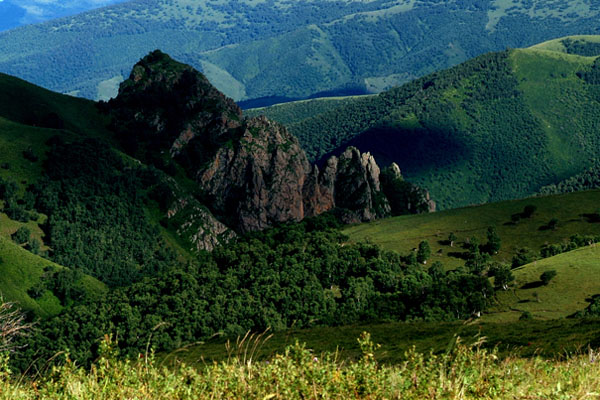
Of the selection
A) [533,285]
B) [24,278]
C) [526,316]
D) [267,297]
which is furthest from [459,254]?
[24,278]

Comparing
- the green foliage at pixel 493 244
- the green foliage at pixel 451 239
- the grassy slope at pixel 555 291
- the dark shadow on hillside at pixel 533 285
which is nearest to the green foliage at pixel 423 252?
the green foliage at pixel 451 239

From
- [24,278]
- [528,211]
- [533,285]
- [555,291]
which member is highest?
[555,291]

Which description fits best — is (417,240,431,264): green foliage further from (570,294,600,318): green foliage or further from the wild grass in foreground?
the wild grass in foreground

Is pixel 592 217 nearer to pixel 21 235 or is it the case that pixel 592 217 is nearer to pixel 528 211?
pixel 528 211

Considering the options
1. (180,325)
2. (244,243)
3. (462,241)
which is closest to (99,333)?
(180,325)

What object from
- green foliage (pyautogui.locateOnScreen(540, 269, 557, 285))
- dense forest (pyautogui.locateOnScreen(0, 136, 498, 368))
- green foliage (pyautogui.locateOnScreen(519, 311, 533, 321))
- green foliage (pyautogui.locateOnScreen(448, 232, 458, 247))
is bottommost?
green foliage (pyautogui.locateOnScreen(448, 232, 458, 247))

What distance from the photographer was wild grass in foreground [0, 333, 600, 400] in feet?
35.2

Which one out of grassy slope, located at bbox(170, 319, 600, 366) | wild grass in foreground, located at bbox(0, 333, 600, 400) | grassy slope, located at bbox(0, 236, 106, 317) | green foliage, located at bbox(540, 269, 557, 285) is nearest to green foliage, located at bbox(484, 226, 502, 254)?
green foliage, located at bbox(540, 269, 557, 285)

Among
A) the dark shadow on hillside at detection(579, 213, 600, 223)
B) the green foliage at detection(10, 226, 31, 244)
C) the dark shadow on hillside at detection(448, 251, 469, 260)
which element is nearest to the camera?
the dark shadow on hillside at detection(448, 251, 469, 260)

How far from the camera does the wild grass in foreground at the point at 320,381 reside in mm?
10719

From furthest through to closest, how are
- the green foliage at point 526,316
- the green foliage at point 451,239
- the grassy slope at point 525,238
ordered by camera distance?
the green foliage at point 451,239 → the grassy slope at point 525,238 → the green foliage at point 526,316

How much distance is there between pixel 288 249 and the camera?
15638 cm

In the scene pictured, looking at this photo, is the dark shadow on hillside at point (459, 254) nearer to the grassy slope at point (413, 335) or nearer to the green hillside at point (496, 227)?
the green hillside at point (496, 227)

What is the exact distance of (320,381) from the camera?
11.2 metres
